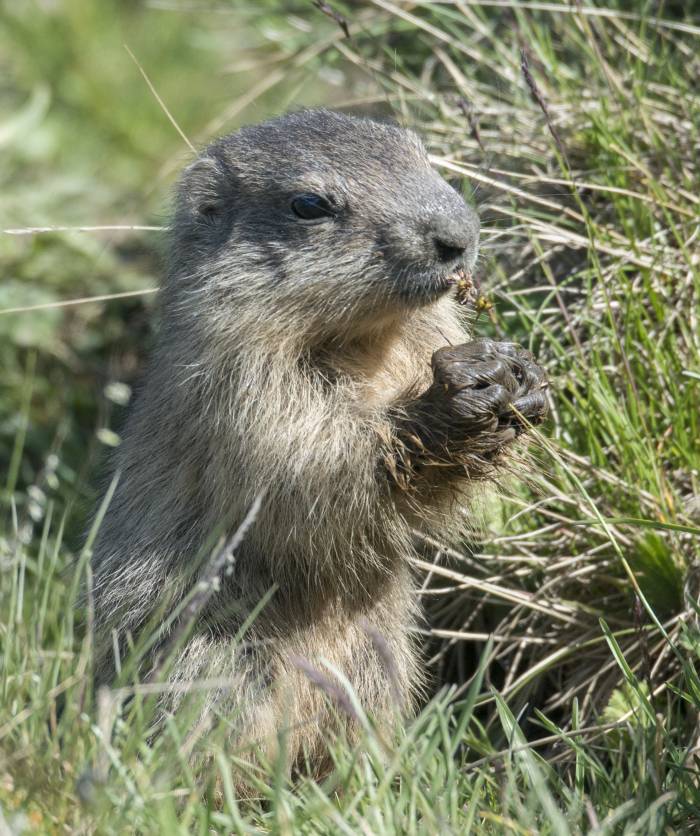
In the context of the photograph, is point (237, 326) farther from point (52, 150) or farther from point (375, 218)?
point (52, 150)

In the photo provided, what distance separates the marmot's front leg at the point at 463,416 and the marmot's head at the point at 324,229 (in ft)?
0.87

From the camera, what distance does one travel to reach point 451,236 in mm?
3814

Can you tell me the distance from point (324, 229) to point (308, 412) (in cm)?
65

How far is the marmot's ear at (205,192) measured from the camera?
4.37m

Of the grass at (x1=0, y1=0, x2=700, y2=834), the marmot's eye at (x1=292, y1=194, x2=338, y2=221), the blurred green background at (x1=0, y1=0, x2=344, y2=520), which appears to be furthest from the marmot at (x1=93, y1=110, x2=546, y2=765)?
the blurred green background at (x1=0, y1=0, x2=344, y2=520)

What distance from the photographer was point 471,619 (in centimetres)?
489

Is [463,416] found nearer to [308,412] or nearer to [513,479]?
[308,412]

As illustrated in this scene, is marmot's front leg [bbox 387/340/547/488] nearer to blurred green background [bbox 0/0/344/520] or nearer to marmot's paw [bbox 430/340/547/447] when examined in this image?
marmot's paw [bbox 430/340/547/447]

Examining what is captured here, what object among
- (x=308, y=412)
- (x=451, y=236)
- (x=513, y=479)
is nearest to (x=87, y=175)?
(x=513, y=479)

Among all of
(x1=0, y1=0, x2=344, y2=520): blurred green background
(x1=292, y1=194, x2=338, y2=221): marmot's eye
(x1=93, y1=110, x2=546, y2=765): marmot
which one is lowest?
(x1=0, y1=0, x2=344, y2=520): blurred green background

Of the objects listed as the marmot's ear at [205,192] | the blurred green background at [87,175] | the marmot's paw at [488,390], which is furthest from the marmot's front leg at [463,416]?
the blurred green background at [87,175]

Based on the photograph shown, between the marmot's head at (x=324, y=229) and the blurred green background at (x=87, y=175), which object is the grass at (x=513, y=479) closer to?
the blurred green background at (x=87, y=175)

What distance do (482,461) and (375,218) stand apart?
2.99 feet

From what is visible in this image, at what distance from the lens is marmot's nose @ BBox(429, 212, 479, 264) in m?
3.82
